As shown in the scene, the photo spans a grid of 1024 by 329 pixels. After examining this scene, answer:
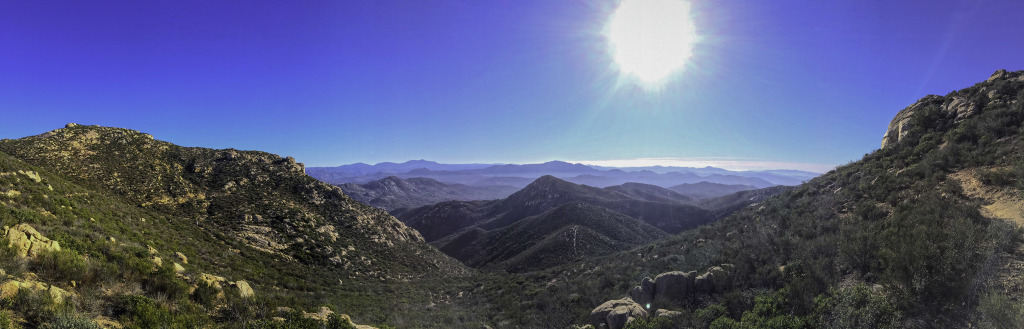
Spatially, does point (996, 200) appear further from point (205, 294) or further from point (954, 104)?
point (205, 294)

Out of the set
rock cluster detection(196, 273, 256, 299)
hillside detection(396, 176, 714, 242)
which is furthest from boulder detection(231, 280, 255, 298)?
hillside detection(396, 176, 714, 242)

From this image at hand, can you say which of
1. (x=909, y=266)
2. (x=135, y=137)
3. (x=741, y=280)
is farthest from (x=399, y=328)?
(x=135, y=137)

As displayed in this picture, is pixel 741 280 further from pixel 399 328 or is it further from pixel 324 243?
pixel 324 243

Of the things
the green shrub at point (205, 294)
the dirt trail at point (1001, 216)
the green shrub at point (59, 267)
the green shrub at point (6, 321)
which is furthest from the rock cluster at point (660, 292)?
the green shrub at point (59, 267)

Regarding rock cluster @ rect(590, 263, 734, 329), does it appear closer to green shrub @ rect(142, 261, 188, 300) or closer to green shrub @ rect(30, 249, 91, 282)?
green shrub @ rect(142, 261, 188, 300)

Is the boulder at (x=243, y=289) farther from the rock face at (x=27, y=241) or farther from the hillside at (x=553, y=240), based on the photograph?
the hillside at (x=553, y=240)

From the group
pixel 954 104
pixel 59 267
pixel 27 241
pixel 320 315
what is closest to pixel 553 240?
pixel 954 104
